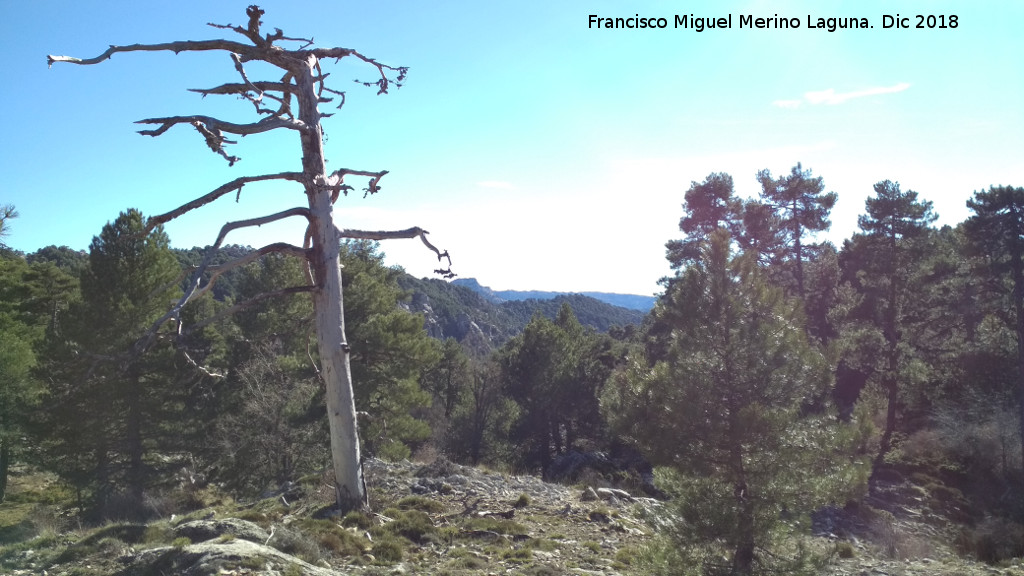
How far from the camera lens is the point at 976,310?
872 inches

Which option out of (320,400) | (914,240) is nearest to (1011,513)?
(914,240)

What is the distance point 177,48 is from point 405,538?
19.5 feet

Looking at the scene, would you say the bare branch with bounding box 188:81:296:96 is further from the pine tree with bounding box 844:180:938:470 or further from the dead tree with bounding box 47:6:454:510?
the pine tree with bounding box 844:180:938:470

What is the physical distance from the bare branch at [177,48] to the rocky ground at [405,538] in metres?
4.58

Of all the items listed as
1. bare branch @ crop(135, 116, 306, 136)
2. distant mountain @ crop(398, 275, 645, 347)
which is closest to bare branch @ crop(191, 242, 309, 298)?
bare branch @ crop(135, 116, 306, 136)

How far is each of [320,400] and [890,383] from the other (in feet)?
72.8

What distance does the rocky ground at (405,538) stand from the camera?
A: 522 centimetres

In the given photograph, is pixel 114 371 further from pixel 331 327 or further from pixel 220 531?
pixel 220 531

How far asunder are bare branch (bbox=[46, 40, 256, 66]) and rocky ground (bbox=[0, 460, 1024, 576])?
4575 millimetres

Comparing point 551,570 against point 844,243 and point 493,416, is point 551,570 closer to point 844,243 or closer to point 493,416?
point 493,416

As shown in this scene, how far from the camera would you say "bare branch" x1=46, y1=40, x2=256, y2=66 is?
5883 millimetres

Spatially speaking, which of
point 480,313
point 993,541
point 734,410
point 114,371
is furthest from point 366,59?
point 480,313

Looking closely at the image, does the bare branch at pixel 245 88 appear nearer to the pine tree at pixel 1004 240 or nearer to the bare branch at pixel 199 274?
the bare branch at pixel 199 274

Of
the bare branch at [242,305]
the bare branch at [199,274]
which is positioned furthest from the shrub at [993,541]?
the bare branch at [199,274]
